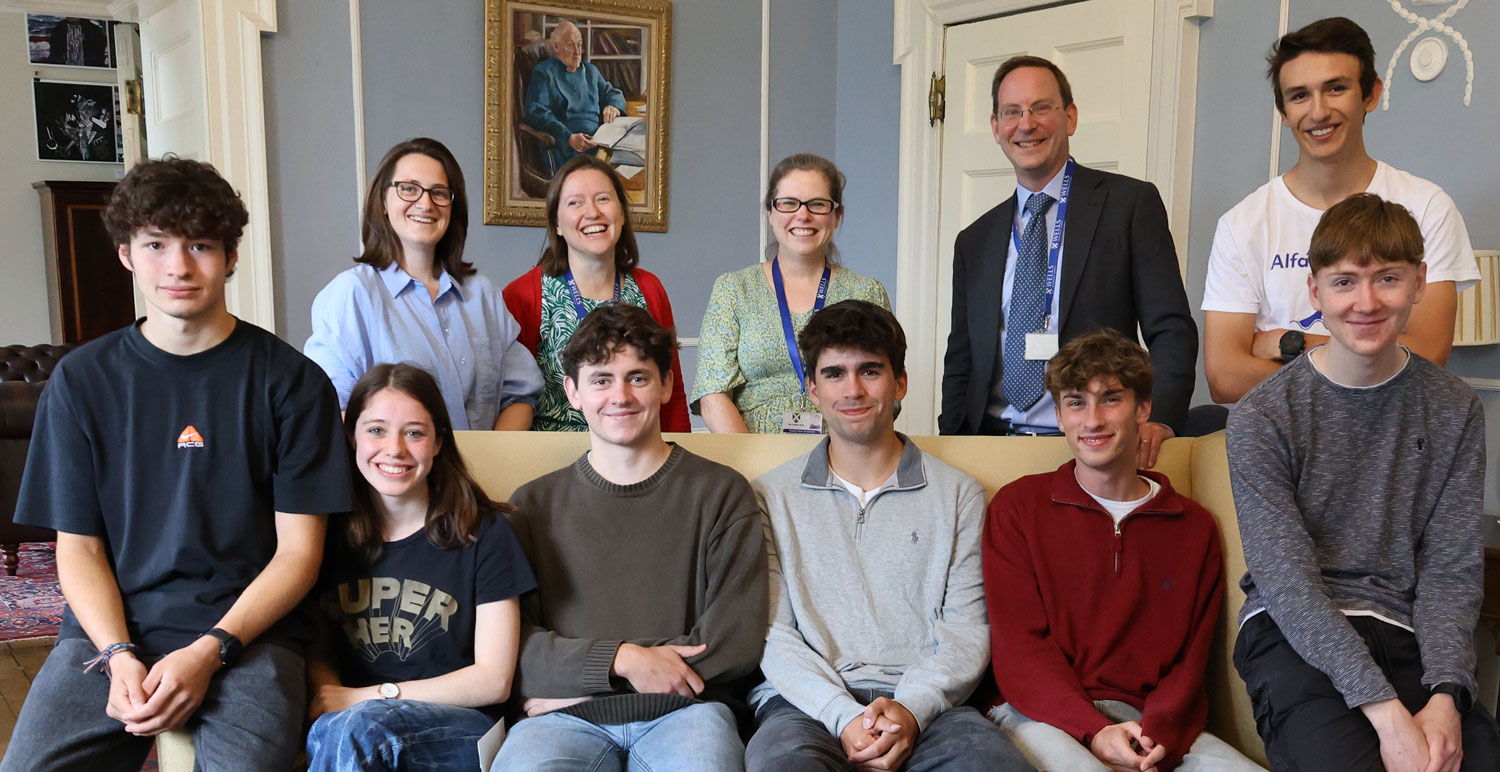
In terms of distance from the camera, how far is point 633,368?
209 cm

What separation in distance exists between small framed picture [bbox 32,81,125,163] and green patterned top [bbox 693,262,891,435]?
7.95 meters

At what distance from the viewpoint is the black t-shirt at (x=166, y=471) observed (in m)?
1.82

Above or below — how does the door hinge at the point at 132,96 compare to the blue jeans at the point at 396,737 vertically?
above

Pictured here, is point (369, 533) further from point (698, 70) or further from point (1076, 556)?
point (698, 70)

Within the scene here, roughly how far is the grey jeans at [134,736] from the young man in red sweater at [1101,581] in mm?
1218

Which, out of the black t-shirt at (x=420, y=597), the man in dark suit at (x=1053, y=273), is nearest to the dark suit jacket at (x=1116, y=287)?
the man in dark suit at (x=1053, y=273)

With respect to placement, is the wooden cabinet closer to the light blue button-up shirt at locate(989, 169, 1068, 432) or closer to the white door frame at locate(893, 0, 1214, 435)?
the white door frame at locate(893, 0, 1214, 435)

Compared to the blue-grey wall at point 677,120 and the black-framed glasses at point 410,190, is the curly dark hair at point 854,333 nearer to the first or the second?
the black-framed glasses at point 410,190

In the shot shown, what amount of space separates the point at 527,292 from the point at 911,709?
4.83 ft

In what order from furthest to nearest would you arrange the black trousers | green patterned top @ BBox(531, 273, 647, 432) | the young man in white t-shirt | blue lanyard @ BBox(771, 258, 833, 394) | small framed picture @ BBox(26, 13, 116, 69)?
small framed picture @ BBox(26, 13, 116, 69) < green patterned top @ BBox(531, 273, 647, 432) < blue lanyard @ BBox(771, 258, 833, 394) < the young man in white t-shirt < the black trousers

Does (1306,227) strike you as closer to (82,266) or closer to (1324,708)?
(1324,708)

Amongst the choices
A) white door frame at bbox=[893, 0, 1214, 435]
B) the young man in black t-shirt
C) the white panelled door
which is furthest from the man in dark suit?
white door frame at bbox=[893, 0, 1214, 435]

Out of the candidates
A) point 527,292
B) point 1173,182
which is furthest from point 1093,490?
point 1173,182

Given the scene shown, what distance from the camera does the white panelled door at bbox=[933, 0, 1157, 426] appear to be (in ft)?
12.7
